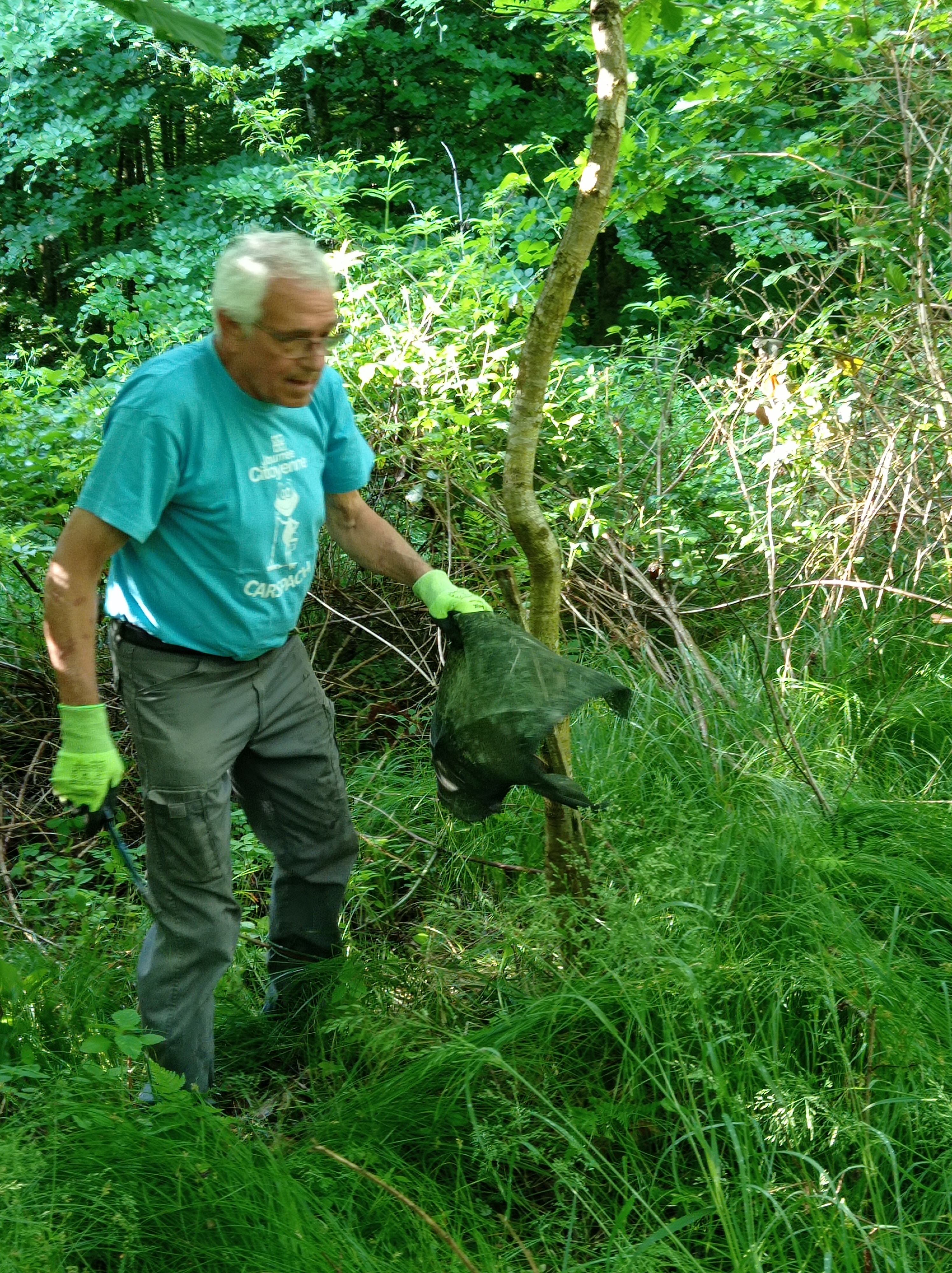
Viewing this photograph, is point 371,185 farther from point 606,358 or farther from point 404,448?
point 404,448

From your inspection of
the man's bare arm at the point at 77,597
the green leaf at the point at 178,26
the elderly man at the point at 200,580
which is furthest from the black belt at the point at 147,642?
the green leaf at the point at 178,26

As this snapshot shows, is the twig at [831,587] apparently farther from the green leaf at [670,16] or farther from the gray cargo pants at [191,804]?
the gray cargo pants at [191,804]

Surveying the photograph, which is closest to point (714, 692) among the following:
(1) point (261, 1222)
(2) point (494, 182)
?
(1) point (261, 1222)

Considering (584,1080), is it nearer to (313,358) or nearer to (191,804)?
(191,804)

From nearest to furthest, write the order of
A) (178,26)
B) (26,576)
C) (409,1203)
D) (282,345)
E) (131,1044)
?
1. (178,26)
2. (409,1203)
3. (131,1044)
4. (282,345)
5. (26,576)

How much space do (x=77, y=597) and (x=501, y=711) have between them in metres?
0.91

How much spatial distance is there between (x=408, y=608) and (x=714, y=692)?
A: 1339 mm

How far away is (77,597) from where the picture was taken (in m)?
2.44

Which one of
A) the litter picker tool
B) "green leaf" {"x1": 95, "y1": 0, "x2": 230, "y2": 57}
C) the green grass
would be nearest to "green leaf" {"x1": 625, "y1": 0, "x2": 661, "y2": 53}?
"green leaf" {"x1": 95, "y1": 0, "x2": 230, "y2": 57}

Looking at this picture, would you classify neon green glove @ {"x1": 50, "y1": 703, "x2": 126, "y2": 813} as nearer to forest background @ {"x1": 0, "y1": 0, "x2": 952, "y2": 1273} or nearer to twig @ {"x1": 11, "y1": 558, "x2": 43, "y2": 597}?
forest background @ {"x1": 0, "y1": 0, "x2": 952, "y2": 1273}

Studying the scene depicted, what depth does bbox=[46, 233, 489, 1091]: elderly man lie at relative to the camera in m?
2.44

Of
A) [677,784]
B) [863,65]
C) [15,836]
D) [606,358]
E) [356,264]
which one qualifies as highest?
[863,65]

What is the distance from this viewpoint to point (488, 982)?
2.84m

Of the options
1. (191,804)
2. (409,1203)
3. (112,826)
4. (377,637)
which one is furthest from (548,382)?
(377,637)
